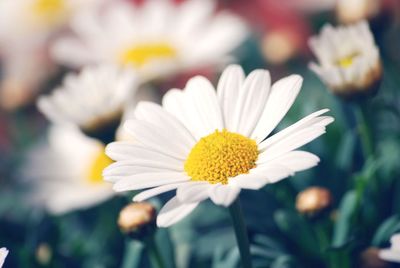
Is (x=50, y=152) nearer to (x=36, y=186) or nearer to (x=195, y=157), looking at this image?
(x=36, y=186)

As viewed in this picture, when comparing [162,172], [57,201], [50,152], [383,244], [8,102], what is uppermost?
[8,102]

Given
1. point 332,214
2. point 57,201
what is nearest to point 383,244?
point 332,214

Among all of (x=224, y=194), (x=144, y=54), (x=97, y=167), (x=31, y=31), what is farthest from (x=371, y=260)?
(x=31, y=31)

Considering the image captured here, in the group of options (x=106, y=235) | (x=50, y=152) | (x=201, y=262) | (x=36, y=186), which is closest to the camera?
(x=201, y=262)

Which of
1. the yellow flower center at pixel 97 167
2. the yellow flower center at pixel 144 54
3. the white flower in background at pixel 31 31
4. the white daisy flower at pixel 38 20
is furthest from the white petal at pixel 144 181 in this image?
the white daisy flower at pixel 38 20

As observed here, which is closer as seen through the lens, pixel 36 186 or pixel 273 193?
pixel 273 193

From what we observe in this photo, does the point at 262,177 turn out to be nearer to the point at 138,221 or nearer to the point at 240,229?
the point at 240,229

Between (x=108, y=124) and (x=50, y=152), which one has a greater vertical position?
(x=50, y=152)
